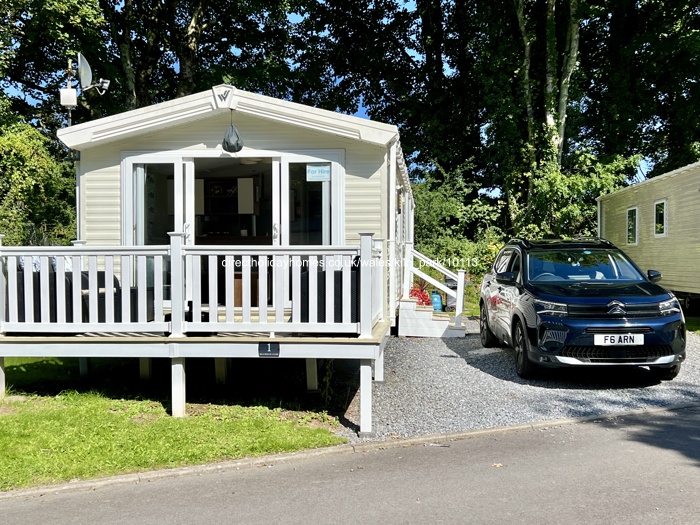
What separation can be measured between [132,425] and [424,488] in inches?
112

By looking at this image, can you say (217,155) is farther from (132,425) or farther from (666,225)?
(666,225)

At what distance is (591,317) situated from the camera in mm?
6367

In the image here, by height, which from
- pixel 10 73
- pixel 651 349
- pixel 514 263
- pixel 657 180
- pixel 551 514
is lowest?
pixel 551 514

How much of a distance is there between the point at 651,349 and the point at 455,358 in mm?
2830

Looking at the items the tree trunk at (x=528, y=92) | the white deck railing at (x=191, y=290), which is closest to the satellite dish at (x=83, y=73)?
the white deck railing at (x=191, y=290)

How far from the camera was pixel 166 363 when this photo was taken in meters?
7.73

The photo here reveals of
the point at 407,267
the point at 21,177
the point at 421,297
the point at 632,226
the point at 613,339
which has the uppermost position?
the point at 21,177

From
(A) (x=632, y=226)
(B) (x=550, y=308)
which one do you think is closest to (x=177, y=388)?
(B) (x=550, y=308)

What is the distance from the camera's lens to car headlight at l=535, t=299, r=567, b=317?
6484 mm

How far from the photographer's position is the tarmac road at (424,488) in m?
3.46

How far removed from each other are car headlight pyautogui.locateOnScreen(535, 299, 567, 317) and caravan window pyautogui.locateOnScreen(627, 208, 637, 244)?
413 inches

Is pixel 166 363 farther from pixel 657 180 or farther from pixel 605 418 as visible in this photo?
pixel 657 180

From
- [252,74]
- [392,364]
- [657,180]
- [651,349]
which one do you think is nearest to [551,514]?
[651,349]

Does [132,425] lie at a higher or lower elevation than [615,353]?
lower
